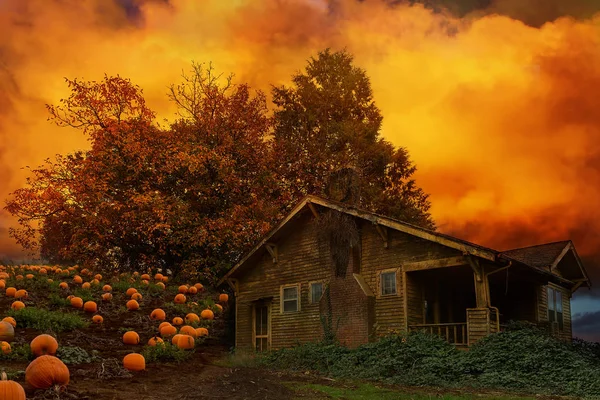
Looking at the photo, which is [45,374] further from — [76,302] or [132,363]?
[76,302]

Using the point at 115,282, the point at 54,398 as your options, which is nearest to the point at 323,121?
the point at 115,282

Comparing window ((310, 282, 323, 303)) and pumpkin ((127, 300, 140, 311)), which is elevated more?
window ((310, 282, 323, 303))

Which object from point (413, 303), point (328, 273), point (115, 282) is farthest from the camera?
point (115, 282)

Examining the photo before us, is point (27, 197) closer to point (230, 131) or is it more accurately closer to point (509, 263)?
point (230, 131)

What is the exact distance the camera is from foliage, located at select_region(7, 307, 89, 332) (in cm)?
2142

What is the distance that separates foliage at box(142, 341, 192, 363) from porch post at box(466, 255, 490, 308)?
9887 mm

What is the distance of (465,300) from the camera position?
25.5m

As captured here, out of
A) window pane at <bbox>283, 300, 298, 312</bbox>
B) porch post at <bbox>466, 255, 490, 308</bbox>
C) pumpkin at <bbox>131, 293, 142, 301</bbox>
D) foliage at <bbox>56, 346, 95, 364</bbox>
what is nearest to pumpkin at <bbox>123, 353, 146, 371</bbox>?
foliage at <bbox>56, 346, 95, 364</bbox>

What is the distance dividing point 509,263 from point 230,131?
23749 mm

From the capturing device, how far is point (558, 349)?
17109 millimetres

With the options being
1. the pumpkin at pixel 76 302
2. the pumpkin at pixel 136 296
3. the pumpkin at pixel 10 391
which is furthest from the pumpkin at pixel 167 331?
the pumpkin at pixel 10 391

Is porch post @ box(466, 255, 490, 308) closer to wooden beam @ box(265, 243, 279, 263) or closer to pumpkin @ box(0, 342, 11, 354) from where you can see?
wooden beam @ box(265, 243, 279, 263)

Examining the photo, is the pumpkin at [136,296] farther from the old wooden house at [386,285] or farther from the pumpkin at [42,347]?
the pumpkin at [42,347]

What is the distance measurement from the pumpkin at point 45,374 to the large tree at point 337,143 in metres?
27.7
